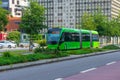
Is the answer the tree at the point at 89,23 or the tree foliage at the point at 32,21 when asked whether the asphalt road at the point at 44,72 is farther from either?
the tree at the point at 89,23

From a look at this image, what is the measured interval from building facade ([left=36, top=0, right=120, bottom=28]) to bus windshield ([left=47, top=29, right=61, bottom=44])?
13847 cm

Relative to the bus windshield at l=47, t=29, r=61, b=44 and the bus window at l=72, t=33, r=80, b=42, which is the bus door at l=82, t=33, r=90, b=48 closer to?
the bus window at l=72, t=33, r=80, b=42

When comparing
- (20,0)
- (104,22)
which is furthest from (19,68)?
(20,0)

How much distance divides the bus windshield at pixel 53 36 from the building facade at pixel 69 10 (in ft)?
454

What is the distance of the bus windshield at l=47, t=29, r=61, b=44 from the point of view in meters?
47.5

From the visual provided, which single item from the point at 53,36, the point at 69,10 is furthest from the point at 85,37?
the point at 69,10

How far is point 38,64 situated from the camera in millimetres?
23328

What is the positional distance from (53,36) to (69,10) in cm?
14405

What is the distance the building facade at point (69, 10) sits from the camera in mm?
186750

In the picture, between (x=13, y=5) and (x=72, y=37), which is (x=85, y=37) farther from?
(x=13, y=5)

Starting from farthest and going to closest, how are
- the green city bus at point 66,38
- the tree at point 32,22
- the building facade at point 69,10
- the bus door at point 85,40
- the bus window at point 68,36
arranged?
the building facade at point 69,10, the bus door at point 85,40, the tree at point 32,22, the bus window at point 68,36, the green city bus at point 66,38

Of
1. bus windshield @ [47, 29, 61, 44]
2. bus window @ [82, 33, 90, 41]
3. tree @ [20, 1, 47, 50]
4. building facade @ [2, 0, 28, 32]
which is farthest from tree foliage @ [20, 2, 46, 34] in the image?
building facade @ [2, 0, 28, 32]

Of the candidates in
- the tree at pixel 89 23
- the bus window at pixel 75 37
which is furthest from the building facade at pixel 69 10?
the bus window at pixel 75 37

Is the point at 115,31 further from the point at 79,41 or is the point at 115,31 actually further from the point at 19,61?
the point at 19,61
